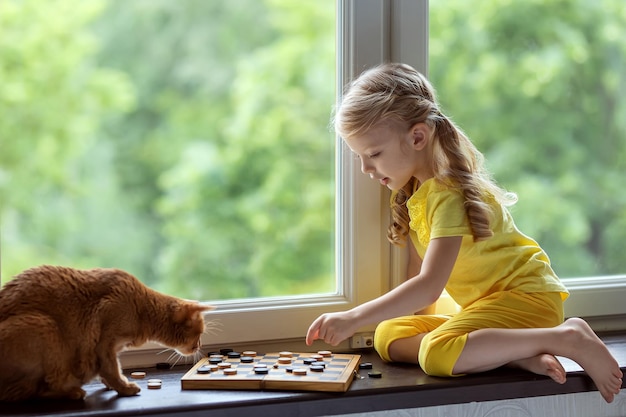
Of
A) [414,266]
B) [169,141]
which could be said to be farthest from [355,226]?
[169,141]

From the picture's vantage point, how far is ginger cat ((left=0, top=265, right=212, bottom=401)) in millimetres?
1222

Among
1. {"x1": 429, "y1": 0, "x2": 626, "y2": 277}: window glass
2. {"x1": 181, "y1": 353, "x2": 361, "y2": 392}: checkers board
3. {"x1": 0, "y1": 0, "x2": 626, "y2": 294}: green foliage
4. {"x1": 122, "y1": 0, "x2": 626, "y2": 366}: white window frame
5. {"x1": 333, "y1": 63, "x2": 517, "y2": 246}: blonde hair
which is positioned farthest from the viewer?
{"x1": 0, "y1": 0, "x2": 626, "y2": 294}: green foliage

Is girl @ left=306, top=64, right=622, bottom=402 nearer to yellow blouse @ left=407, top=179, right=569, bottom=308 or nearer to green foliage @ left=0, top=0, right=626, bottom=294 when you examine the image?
yellow blouse @ left=407, top=179, right=569, bottom=308

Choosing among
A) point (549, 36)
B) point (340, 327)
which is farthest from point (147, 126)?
point (340, 327)

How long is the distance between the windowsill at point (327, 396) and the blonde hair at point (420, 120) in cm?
29

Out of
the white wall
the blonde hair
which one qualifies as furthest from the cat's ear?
the blonde hair

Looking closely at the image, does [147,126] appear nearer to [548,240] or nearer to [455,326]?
[548,240]

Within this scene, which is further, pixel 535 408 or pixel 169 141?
pixel 169 141

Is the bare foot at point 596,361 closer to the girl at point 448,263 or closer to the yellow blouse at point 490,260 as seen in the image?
the girl at point 448,263

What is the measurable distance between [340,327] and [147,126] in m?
2.36

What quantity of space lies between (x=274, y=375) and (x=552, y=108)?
1.19 m

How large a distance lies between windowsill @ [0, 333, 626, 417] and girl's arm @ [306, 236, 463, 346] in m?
0.10

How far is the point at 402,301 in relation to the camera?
144 centimetres

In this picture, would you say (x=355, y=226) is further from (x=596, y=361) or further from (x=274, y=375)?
(x=596, y=361)
